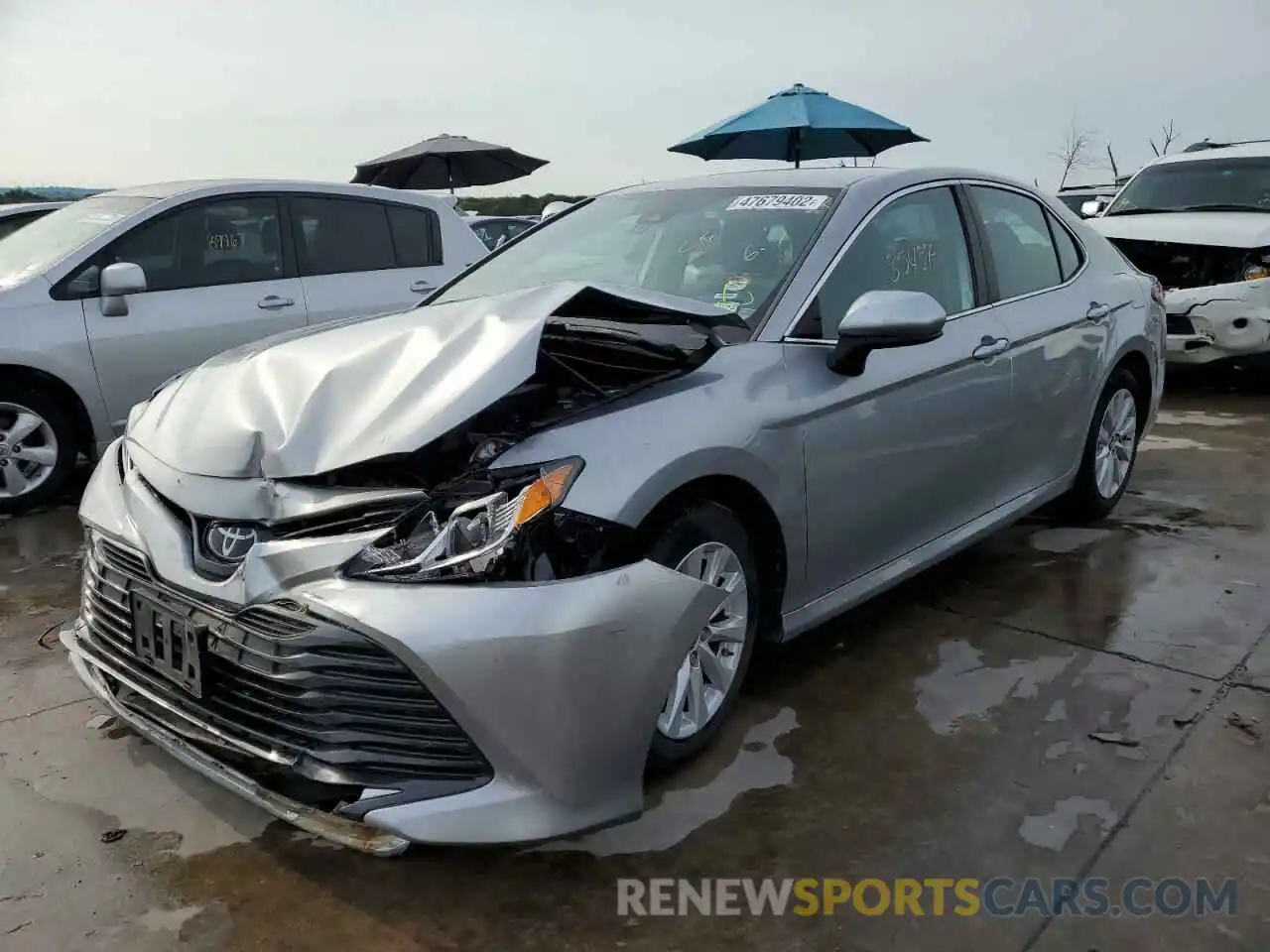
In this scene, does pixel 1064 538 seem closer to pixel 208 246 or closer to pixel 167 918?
pixel 167 918

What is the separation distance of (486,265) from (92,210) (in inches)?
121

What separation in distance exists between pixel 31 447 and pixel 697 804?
164 inches

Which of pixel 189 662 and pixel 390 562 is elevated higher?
pixel 390 562

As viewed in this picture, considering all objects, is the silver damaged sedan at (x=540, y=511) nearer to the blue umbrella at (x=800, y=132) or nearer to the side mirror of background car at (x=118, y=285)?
the side mirror of background car at (x=118, y=285)

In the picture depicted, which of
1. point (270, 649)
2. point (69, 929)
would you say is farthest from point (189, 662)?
point (69, 929)

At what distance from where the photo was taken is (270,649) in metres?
2.17

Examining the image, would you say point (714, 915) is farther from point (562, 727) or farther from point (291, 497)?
point (291, 497)

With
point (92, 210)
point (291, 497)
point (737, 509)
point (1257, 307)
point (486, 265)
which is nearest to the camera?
point (291, 497)

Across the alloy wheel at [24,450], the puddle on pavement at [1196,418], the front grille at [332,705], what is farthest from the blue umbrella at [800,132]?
the front grille at [332,705]

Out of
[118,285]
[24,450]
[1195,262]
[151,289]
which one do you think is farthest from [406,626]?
[1195,262]

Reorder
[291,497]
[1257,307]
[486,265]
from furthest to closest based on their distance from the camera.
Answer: [1257,307], [486,265], [291,497]

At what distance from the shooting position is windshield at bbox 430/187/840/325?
322cm

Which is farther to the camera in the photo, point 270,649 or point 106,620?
point 106,620

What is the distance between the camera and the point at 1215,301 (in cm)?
750
